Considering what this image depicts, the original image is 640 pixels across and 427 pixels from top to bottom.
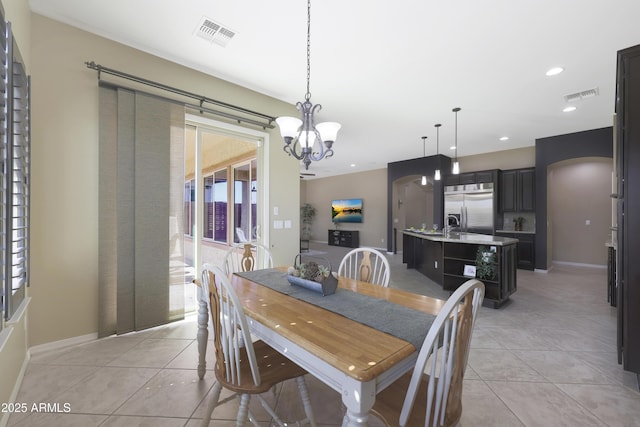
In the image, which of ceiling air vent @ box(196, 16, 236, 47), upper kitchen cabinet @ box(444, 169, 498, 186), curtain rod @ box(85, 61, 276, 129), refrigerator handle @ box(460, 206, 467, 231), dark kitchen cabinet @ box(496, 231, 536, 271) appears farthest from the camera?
refrigerator handle @ box(460, 206, 467, 231)

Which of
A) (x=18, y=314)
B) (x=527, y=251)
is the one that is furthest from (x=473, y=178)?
(x=18, y=314)

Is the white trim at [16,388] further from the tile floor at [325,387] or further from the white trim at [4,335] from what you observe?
the white trim at [4,335]

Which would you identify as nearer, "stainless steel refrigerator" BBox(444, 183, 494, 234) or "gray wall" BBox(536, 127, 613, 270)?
"gray wall" BBox(536, 127, 613, 270)

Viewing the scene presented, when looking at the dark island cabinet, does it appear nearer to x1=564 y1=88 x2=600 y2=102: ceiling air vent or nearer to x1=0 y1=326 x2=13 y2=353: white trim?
x1=564 y1=88 x2=600 y2=102: ceiling air vent

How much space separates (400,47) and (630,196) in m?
2.18

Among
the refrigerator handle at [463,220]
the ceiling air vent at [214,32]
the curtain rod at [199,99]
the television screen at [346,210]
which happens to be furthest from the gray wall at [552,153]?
the ceiling air vent at [214,32]

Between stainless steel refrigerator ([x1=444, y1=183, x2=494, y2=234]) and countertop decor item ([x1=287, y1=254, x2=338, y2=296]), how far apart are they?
572cm

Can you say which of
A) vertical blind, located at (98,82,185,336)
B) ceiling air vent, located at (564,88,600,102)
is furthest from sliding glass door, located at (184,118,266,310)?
ceiling air vent, located at (564,88,600,102)

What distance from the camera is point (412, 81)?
3322mm

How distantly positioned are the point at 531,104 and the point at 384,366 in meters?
4.69

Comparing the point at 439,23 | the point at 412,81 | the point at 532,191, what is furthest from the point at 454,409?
the point at 532,191

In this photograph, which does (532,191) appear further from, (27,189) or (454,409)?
(27,189)

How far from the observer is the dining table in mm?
925

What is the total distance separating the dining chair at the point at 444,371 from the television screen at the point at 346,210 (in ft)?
28.0
